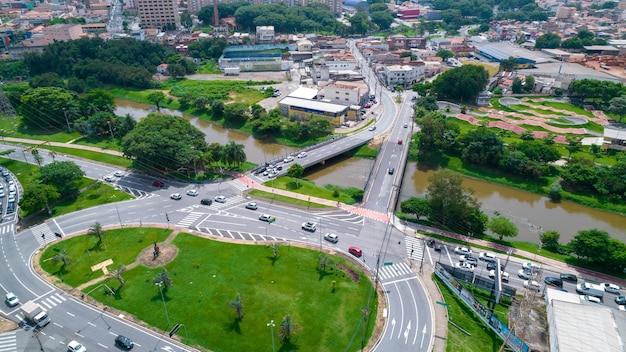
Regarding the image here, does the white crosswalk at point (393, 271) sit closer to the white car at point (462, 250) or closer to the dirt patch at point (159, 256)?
the white car at point (462, 250)

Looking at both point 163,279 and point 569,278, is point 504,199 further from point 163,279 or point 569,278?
point 163,279

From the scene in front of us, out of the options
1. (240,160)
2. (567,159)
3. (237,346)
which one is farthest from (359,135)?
(237,346)

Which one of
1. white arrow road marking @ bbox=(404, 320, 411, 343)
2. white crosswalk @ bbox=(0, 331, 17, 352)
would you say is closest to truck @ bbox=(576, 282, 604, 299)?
white arrow road marking @ bbox=(404, 320, 411, 343)

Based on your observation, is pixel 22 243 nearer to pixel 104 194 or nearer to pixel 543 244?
pixel 104 194

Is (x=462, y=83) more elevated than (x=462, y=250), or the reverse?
(x=462, y=83)

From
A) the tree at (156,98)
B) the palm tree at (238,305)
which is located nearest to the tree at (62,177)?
the palm tree at (238,305)

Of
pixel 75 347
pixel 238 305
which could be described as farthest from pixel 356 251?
pixel 75 347
